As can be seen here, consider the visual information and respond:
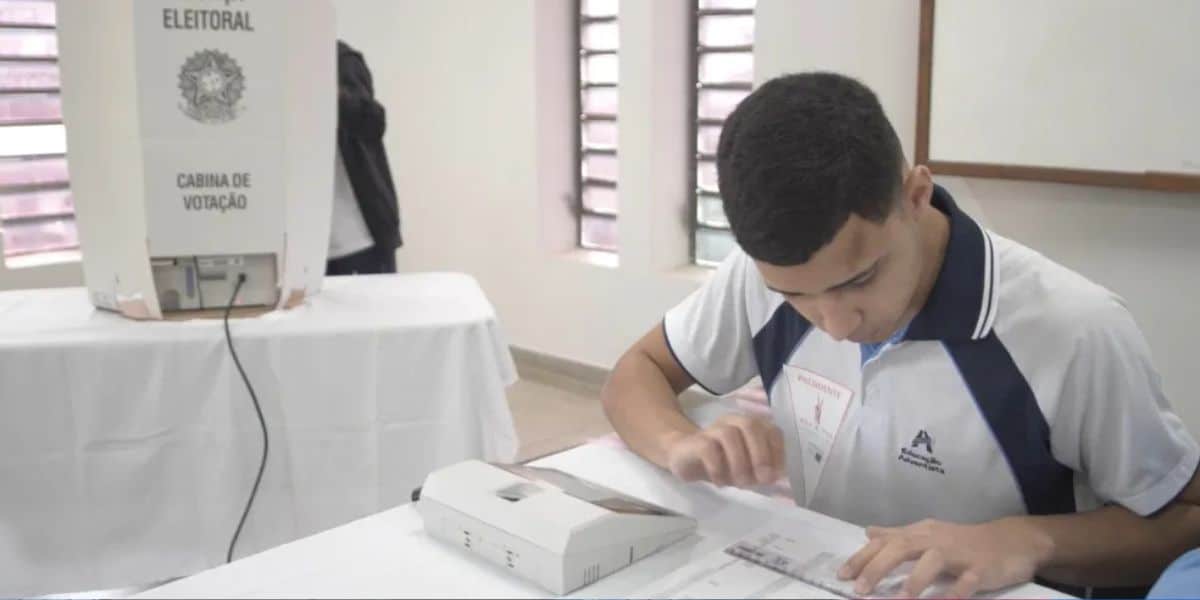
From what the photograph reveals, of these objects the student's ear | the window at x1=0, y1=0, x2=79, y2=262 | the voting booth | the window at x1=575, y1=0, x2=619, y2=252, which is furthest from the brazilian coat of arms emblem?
the window at x1=0, y1=0, x2=79, y2=262

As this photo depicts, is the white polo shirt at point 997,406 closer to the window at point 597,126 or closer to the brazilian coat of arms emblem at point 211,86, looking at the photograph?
the brazilian coat of arms emblem at point 211,86

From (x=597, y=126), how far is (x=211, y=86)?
243 cm

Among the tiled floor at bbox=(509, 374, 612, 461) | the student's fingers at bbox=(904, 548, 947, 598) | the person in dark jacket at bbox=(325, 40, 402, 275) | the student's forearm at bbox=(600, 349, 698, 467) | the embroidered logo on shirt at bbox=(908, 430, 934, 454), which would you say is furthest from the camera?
the tiled floor at bbox=(509, 374, 612, 461)

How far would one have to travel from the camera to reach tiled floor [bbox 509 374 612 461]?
3.50 metres

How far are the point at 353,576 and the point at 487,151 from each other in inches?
132

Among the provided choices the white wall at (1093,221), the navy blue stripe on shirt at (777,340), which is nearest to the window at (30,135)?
the white wall at (1093,221)

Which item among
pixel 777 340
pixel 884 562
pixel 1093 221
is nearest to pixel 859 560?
pixel 884 562

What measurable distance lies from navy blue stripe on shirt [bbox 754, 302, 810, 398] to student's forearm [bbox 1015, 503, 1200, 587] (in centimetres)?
35

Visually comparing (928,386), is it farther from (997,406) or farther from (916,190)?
(916,190)

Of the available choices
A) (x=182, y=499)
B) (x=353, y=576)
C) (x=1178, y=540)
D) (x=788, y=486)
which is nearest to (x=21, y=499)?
(x=182, y=499)

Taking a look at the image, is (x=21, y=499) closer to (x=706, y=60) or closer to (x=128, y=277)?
(x=128, y=277)

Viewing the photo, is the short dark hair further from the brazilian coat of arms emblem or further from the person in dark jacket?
the person in dark jacket

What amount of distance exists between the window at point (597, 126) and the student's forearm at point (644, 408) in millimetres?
2533

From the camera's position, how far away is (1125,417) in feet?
3.44
